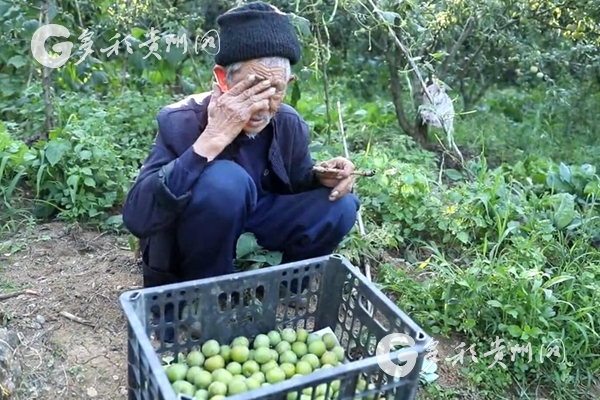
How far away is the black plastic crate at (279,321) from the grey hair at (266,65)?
0.56 metres

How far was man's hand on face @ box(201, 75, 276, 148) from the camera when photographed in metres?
1.86

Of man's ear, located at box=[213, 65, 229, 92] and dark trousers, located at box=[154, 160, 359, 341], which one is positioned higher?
man's ear, located at box=[213, 65, 229, 92]

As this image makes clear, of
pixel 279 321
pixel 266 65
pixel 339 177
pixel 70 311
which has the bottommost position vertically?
pixel 70 311

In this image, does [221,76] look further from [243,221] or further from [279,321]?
[279,321]

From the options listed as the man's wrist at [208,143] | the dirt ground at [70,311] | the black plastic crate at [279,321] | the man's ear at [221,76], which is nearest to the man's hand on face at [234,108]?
the man's wrist at [208,143]

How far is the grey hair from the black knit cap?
1 cm

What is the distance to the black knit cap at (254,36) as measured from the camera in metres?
1.90

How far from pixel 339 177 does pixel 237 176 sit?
1.24ft

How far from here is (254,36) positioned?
1899mm

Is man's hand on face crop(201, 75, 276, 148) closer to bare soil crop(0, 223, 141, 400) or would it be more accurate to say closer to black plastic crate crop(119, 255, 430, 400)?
black plastic crate crop(119, 255, 430, 400)

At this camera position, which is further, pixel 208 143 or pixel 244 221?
pixel 244 221

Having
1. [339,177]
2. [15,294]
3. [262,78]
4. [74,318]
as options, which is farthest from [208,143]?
[15,294]

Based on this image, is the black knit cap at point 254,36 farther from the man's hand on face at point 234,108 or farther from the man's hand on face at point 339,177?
the man's hand on face at point 339,177

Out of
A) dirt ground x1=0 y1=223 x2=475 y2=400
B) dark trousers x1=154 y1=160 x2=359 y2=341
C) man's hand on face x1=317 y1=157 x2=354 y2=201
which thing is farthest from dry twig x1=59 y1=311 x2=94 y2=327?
man's hand on face x1=317 y1=157 x2=354 y2=201
